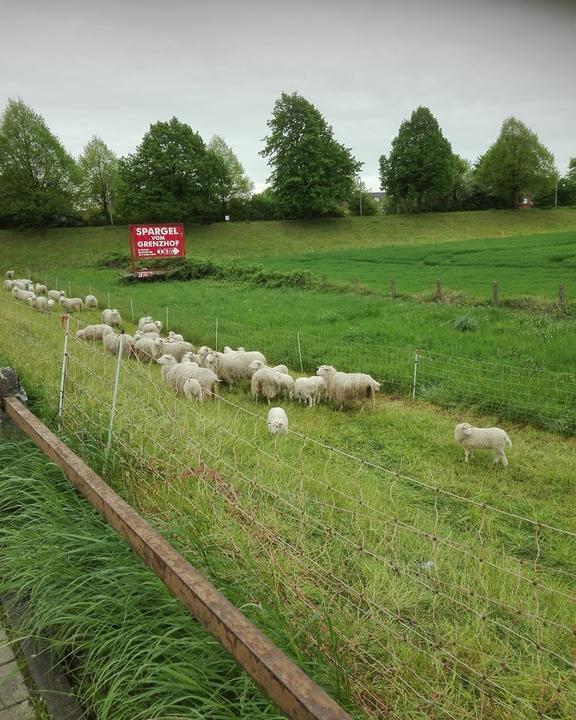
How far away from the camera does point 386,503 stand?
5027 millimetres

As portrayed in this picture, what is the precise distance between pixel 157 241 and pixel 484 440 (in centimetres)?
2821

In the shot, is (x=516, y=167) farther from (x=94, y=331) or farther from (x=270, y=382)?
(x=270, y=382)

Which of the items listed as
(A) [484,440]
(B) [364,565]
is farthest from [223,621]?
(A) [484,440]

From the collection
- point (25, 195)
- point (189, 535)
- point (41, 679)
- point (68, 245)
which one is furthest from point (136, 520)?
point (25, 195)

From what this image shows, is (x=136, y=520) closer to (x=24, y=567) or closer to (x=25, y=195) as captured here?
(x=24, y=567)

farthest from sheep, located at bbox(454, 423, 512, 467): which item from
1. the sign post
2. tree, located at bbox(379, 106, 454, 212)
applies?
tree, located at bbox(379, 106, 454, 212)

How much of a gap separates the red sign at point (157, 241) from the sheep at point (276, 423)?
25548 millimetres

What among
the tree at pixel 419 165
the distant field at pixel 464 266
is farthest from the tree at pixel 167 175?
the tree at pixel 419 165

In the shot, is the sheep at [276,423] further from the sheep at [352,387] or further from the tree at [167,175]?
the tree at [167,175]

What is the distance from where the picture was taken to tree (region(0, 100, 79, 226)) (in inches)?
1757

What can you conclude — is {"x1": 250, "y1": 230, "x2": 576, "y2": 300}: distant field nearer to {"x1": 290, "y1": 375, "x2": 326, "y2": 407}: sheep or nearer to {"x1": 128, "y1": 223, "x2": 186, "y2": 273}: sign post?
{"x1": 128, "y1": 223, "x2": 186, "y2": 273}: sign post

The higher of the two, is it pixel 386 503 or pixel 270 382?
pixel 270 382

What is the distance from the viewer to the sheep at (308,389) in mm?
9203

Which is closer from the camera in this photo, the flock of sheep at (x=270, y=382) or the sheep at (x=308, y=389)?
the flock of sheep at (x=270, y=382)
